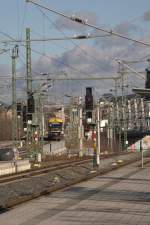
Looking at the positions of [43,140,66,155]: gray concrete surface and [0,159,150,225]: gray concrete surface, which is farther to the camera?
[43,140,66,155]: gray concrete surface

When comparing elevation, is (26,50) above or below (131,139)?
above

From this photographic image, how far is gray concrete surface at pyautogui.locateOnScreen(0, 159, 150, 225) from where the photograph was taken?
14.7 metres

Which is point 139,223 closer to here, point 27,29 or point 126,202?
point 126,202

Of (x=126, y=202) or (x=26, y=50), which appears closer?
(x=126, y=202)

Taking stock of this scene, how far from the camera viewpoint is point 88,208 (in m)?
17.1

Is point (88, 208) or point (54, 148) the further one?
point (54, 148)

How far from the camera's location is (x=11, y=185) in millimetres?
28984

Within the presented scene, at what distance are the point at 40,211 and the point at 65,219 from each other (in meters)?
2.02

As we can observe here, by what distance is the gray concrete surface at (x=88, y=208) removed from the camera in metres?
14.7

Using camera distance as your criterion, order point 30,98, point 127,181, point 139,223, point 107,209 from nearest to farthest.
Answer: point 139,223, point 107,209, point 127,181, point 30,98

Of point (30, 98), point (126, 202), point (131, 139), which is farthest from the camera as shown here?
point (131, 139)

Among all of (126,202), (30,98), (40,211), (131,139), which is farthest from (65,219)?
(131,139)

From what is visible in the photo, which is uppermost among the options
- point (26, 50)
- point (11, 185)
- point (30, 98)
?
point (26, 50)

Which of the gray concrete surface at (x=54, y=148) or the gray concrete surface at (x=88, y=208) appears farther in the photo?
the gray concrete surface at (x=54, y=148)
